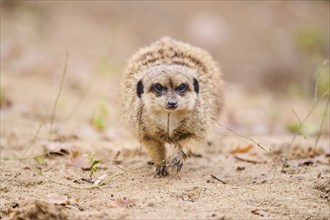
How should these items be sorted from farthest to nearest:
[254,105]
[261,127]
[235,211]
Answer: [254,105]
[261,127]
[235,211]

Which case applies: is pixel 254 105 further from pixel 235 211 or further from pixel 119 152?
pixel 235 211

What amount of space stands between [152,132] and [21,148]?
1.32m

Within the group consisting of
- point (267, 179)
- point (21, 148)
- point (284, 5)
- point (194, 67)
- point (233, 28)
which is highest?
point (284, 5)

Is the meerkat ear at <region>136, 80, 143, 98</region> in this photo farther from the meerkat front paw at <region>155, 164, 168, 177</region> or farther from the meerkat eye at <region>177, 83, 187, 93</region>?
the meerkat front paw at <region>155, 164, 168, 177</region>

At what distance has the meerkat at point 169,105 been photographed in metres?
4.98

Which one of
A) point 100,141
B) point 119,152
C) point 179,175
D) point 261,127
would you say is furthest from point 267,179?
point 261,127

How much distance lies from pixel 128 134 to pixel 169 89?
3.07 ft

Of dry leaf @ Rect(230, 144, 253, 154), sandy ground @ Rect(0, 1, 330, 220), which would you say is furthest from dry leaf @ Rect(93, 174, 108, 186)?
dry leaf @ Rect(230, 144, 253, 154)

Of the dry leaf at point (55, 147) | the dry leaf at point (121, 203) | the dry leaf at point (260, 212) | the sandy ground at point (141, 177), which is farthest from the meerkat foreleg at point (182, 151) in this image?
the dry leaf at point (260, 212)

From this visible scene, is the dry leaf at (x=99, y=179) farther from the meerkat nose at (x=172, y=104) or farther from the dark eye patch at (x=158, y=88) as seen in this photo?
the dark eye patch at (x=158, y=88)

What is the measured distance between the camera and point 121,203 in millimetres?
3744

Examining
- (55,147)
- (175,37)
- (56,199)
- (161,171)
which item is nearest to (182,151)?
(161,171)

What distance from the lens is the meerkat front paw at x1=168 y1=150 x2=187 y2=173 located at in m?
4.90

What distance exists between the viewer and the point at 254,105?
29.4 ft
